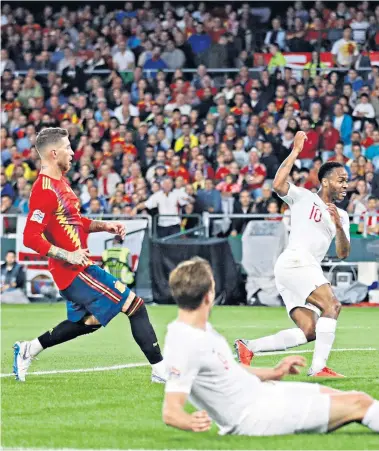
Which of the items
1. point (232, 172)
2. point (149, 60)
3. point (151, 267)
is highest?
point (149, 60)

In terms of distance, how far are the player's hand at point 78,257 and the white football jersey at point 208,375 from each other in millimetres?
3478

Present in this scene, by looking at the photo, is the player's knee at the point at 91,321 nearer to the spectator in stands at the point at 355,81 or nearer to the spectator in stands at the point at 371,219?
the spectator in stands at the point at 371,219

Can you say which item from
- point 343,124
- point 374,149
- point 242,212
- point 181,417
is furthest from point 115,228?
point 343,124

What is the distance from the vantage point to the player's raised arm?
1095 cm

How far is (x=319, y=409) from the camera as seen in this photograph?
737cm

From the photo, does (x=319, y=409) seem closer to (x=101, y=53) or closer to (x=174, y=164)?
(x=174, y=164)

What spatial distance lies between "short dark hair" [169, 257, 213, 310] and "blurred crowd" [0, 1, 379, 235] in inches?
683

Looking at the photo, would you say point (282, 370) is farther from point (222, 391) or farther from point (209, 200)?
point (209, 200)

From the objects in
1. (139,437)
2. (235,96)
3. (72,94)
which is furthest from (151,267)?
(139,437)

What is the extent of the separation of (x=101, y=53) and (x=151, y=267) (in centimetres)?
1029

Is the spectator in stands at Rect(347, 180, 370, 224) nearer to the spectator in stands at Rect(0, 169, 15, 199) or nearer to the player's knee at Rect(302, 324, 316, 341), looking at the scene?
the spectator in stands at Rect(0, 169, 15, 199)

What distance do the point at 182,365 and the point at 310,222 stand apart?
16.9ft

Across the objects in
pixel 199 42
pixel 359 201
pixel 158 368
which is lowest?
pixel 359 201

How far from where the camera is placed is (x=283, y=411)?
7.29 m
